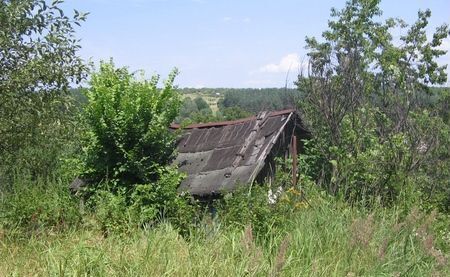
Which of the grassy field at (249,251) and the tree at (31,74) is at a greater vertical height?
the tree at (31,74)

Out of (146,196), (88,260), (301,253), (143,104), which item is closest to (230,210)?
(301,253)

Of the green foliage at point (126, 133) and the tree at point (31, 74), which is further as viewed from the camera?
the green foliage at point (126, 133)

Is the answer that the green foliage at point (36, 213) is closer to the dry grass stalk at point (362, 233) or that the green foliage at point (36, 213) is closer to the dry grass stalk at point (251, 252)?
the dry grass stalk at point (251, 252)

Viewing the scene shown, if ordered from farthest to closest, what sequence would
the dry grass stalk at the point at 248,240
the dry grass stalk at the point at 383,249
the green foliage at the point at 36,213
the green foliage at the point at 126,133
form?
the green foliage at the point at 126,133, the green foliage at the point at 36,213, the dry grass stalk at the point at 383,249, the dry grass stalk at the point at 248,240

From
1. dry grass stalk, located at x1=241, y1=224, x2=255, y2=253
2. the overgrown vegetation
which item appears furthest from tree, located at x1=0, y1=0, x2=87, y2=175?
dry grass stalk, located at x1=241, y1=224, x2=255, y2=253

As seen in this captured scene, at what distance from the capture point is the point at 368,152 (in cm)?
950

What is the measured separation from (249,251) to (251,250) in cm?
2

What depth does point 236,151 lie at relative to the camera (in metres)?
12.5

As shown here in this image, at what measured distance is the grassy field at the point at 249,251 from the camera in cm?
486

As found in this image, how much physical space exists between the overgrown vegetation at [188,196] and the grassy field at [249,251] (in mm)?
18

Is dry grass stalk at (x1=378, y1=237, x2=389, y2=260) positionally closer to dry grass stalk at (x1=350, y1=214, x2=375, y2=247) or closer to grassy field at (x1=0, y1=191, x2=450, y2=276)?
grassy field at (x1=0, y1=191, x2=450, y2=276)

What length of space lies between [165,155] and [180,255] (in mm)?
7650

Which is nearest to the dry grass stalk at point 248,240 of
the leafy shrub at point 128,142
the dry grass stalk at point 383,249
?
the dry grass stalk at point 383,249

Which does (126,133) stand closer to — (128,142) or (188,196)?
(128,142)
